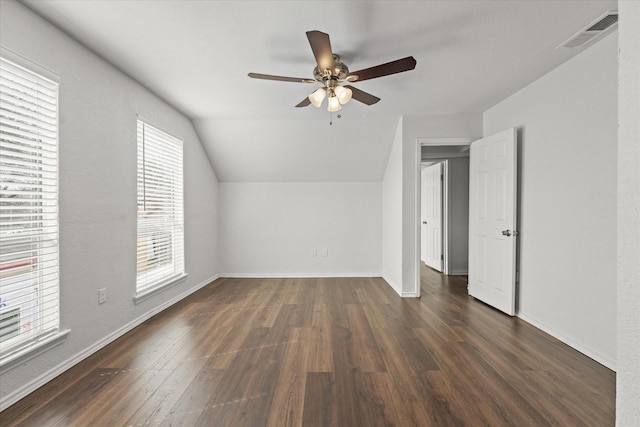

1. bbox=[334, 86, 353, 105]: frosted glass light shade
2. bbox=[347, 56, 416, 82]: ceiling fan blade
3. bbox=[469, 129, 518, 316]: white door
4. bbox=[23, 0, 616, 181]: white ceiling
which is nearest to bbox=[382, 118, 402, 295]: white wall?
bbox=[23, 0, 616, 181]: white ceiling

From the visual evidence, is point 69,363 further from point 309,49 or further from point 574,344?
point 574,344

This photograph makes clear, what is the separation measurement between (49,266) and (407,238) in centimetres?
360

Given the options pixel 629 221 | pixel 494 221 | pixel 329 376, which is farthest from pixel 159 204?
pixel 494 221

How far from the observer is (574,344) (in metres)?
2.52

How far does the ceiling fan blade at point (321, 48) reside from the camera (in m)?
1.80

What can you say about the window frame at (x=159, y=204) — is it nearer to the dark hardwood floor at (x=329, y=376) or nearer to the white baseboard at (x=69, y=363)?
the white baseboard at (x=69, y=363)

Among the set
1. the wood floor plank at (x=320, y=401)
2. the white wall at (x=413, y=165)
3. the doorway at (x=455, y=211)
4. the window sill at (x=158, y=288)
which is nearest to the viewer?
the wood floor plank at (x=320, y=401)

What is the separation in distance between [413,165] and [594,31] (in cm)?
209

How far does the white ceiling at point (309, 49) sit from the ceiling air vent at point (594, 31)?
51 mm

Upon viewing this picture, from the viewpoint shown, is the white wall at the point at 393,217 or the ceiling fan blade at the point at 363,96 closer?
the ceiling fan blade at the point at 363,96

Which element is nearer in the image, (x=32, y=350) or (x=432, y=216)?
(x=32, y=350)

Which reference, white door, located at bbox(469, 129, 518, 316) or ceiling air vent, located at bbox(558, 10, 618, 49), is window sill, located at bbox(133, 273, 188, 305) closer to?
white door, located at bbox(469, 129, 518, 316)

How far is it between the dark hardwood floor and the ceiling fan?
210 cm

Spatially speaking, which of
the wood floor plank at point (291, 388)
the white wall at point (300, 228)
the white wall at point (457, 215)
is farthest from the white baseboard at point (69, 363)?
the white wall at point (457, 215)
